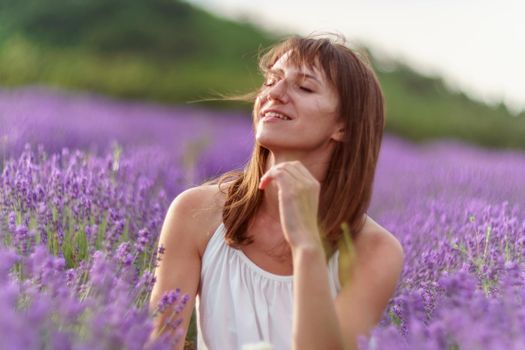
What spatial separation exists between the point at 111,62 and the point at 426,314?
28.6 ft

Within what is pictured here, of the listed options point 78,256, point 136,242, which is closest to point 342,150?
point 136,242

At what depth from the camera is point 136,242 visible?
286 cm

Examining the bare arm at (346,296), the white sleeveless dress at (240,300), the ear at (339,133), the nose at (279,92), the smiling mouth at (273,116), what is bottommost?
the white sleeveless dress at (240,300)

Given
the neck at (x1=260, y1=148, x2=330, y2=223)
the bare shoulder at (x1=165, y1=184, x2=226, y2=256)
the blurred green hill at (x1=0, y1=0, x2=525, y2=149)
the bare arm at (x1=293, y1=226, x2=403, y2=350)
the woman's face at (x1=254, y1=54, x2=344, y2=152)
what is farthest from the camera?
the blurred green hill at (x1=0, y1=0, x2=525, y2=149)

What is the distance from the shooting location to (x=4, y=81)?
8.74 m

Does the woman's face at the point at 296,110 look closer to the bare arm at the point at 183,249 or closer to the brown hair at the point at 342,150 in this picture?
the brown hair at the point at 342,150

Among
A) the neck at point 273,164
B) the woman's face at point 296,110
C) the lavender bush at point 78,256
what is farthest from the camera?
the neck at point 273,164

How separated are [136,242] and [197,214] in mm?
307

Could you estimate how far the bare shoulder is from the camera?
264cm

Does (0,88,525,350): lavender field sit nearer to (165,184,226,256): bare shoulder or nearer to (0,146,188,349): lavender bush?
(0,146,188,349): lavender bush

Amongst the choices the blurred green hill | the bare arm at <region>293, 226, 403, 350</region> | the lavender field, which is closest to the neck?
the bare arm at <region>293, 226, 403, 350</region>

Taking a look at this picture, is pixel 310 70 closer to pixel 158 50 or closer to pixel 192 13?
pixel 158 50

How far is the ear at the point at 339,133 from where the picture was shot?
8.51 ft

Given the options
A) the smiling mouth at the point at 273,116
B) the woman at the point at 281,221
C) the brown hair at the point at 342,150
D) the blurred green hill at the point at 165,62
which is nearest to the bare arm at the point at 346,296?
the woman at the point at 281,221
